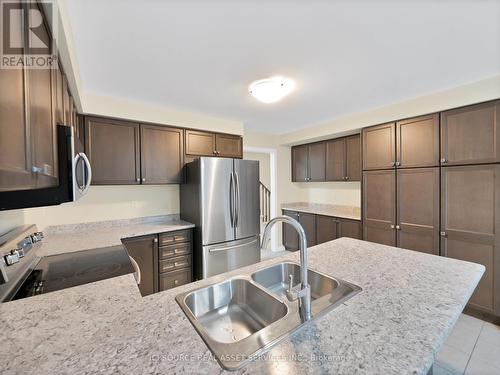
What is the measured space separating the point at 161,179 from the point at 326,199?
3079 millimetres

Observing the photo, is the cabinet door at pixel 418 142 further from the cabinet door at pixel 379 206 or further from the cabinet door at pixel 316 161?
the cabinet door at pixel 316 161

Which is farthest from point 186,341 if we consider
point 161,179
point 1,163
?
point 161,179

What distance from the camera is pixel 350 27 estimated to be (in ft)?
4.61

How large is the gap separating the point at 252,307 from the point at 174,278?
183 cm

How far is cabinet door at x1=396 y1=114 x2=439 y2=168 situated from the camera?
95.4 inches

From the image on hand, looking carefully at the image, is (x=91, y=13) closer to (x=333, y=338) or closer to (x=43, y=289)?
(x=43, y=289)

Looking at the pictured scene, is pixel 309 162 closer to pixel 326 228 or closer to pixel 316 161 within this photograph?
pixel 316 161

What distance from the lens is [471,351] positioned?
1818 mm

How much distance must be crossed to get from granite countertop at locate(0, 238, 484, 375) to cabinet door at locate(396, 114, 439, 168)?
1.76 m

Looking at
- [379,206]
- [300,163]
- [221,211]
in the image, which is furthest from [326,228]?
[221,211]

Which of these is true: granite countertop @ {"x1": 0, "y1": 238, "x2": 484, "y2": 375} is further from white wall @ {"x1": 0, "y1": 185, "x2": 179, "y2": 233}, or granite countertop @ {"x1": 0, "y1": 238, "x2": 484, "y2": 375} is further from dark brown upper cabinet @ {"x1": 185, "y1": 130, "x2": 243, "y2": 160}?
dark brown upper cabinet @ {"x1": 185, "y1": 130, "x2": 243, "y2": 160}

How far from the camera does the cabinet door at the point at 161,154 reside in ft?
8.91

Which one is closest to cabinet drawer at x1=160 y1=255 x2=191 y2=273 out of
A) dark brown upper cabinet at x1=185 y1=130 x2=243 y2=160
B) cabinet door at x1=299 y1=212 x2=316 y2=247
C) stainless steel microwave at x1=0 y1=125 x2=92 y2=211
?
dark brown upper cabinet at x1=185 y1=130 x2=243 y2=160

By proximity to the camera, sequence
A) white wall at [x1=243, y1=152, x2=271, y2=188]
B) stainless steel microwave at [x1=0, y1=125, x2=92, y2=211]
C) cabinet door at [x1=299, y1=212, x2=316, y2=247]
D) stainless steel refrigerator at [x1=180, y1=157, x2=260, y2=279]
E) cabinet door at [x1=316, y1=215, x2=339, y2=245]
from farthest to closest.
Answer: white wall at [x1=243, y1=152, x2=271, y2=188]
cabinet door at [x1=299, y1=212, x2=316, y2=247]
cabinet door at [x1=316, y1=215, x2=339, y2=245]
stainless steel refrigerator at [x1=180, y1=157, x2=260, y2=279]
stainless steel microwave at [x1=0, y1=125, x2=92, y2=211]
